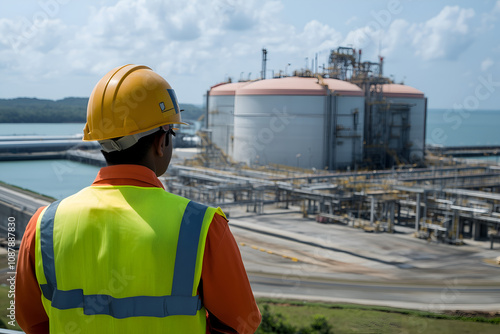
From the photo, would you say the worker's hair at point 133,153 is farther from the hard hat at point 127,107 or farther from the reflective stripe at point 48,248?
the reflective stripe at point 48,248

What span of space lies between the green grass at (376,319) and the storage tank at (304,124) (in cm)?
2417

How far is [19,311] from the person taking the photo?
178cm

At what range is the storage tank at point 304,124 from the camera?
3800cm

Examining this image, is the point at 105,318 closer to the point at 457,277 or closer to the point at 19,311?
the point at 19,311

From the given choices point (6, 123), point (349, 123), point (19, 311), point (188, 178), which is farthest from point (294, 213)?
point (19, 311)

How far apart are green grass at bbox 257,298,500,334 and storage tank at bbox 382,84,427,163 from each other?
103 ft

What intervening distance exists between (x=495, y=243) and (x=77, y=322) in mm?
24878

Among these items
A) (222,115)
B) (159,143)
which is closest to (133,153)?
(159,143)

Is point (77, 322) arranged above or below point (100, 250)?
below

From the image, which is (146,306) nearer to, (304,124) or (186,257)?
(186,257)

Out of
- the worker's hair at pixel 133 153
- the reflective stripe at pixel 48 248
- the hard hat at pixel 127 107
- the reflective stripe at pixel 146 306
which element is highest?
the hard hat at pixel 127 107

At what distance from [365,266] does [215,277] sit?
18.7 m

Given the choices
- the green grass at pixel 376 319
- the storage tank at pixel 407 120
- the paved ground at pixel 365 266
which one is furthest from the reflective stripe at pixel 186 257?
the storage tank at pixel 407 120

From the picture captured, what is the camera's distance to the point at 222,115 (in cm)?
4522
